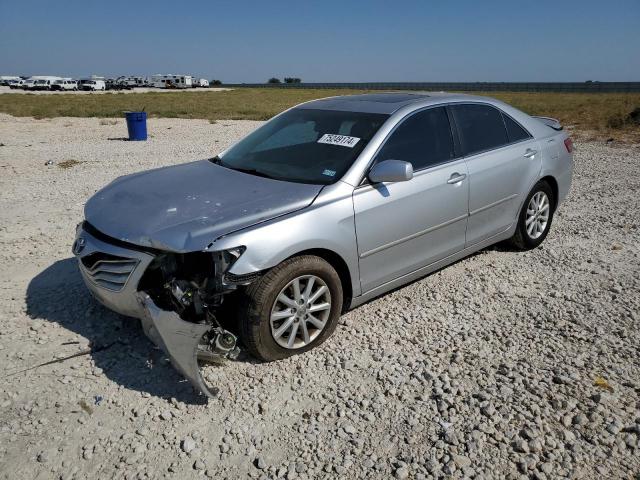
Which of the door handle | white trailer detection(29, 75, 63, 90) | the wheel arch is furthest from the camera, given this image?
white trailer detection(29, 75, 63, 90)

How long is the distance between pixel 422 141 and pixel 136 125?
507 inches

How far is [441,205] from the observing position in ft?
13.4

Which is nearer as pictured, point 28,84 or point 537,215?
point 537,215

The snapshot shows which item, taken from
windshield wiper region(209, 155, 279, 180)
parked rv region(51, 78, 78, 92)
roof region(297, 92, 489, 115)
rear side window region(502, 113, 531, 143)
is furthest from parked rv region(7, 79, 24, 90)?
rear side window region(502, 113, 531, 143)

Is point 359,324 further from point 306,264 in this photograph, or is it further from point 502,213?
point 502,213

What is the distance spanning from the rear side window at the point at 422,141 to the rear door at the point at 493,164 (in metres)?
0.20

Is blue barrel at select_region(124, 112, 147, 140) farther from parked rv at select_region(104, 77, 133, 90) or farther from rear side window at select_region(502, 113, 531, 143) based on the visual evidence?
parked rv at select_region(104, 77, 133, 90)

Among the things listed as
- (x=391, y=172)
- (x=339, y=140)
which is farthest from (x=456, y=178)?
(x=339, y=140)

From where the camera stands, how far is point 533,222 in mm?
5297

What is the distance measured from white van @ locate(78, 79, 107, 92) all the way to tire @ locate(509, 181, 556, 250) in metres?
76.1

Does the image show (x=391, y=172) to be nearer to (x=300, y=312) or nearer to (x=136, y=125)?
(x=300, y=312)

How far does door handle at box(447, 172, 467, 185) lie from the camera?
4.16 metres

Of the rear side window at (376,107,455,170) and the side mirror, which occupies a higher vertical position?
the rear side window at (376,107,455,170)

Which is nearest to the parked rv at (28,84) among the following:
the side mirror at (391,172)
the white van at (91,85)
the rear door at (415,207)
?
the white van at (91,85)
